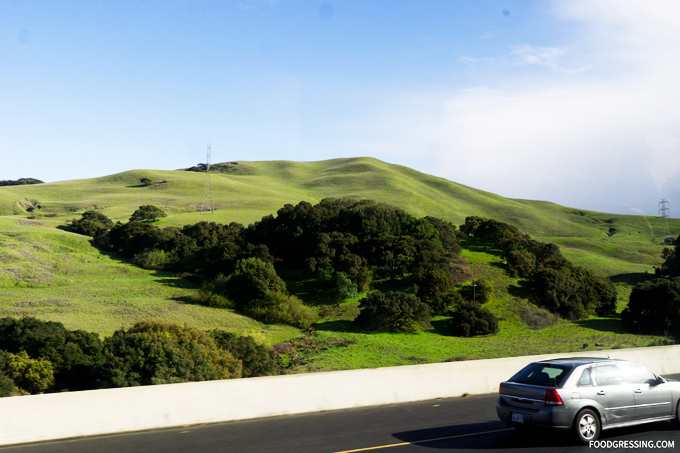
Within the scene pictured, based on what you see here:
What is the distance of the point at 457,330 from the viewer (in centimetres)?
4716

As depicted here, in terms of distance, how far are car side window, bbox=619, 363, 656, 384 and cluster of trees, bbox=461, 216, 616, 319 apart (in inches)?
1856

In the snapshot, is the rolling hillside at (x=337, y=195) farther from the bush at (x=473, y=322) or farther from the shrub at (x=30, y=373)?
the shrub at (x=30, y=373)

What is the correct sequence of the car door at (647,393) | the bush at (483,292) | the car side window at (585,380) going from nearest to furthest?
the car side window at (585,380)
the car door at (647,393)
the bush at (483,292)

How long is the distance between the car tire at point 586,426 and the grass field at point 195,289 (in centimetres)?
2388

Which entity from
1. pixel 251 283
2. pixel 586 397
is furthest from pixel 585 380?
pixel 251 283

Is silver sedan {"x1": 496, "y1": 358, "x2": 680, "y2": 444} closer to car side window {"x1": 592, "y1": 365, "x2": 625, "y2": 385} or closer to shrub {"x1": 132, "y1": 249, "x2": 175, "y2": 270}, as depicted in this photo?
car side window {"x1": 592, "y1": 365, "x2": 625, "y2": 385}

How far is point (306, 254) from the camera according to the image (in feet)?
199

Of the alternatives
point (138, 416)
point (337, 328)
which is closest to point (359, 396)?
point (138, 416)

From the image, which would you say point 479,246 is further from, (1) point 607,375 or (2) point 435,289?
(1) point 607,375

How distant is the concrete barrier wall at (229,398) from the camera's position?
34.5ft

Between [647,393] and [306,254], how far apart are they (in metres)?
51.3

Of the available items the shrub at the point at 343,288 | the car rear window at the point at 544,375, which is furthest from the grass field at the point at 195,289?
the car rear window at the point at 544,375

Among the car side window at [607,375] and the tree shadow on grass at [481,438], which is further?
the car side window at [607,375]

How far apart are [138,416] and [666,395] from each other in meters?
10.7
